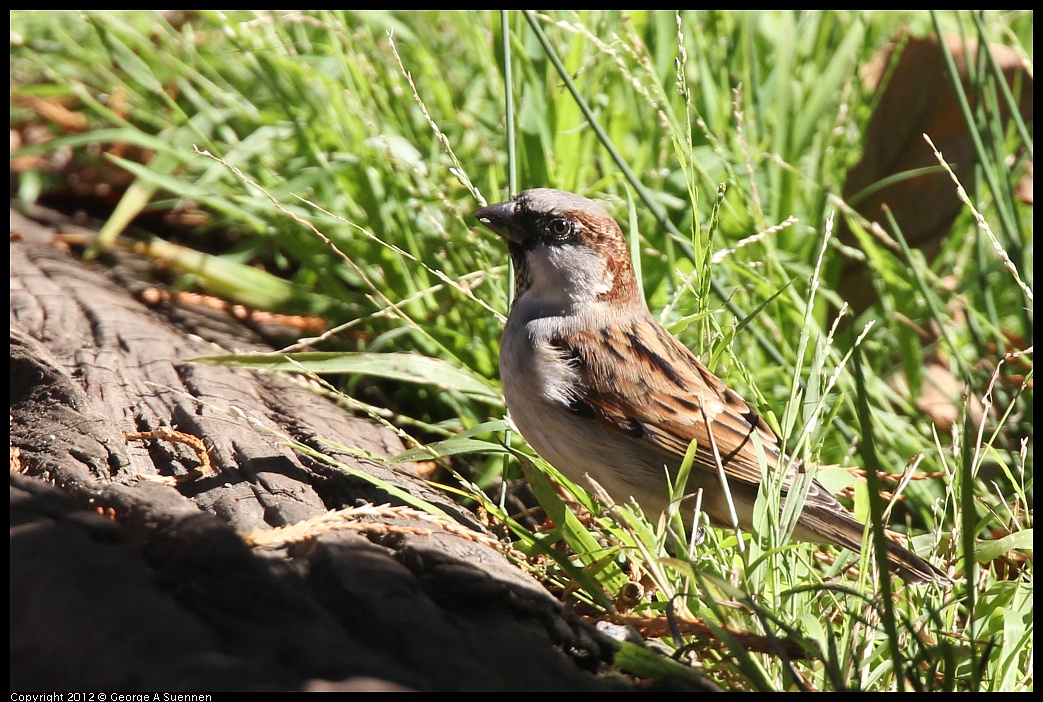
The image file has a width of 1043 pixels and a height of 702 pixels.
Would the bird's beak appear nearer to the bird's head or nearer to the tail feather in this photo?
the bird's head

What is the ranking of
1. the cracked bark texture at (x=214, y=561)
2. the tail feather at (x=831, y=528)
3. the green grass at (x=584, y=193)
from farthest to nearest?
the green grass at (x=584, y=193) < the tail feather at (x=831, y=528) < the cracked bark texture at (x=214, y=561)

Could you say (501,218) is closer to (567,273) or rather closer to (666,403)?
(567,273)

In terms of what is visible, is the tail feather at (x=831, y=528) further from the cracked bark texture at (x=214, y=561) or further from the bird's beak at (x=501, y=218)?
the bird's beak at (x=501, y=218)

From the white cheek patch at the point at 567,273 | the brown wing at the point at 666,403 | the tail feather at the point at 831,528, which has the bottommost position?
the tail feather at the point at 831,528

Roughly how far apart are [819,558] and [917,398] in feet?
2.95

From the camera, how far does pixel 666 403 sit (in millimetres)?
2486

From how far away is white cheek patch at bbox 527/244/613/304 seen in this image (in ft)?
8.70

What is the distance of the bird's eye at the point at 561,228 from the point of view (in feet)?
8.57

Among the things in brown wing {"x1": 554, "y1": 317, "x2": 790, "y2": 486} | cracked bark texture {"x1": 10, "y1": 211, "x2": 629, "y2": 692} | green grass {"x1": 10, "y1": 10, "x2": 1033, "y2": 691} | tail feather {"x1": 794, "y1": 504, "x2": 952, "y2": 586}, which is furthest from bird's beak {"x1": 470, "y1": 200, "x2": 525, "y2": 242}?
tail feather {"x1": 794, "y1": 504, "x2": 952, "y2": 586}

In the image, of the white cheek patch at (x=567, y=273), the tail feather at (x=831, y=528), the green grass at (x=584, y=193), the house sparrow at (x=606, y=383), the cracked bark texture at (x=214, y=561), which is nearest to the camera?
the cracked bark texture at (x=214, y=561)

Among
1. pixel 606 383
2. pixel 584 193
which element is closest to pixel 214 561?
pixel 606 383

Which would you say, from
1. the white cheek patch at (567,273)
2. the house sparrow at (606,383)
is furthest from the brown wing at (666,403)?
the white cheek patch at (567,273)

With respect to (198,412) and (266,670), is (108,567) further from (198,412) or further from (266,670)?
(198,412)

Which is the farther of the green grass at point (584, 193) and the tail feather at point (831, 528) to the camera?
the green grass at point (584, 193)
